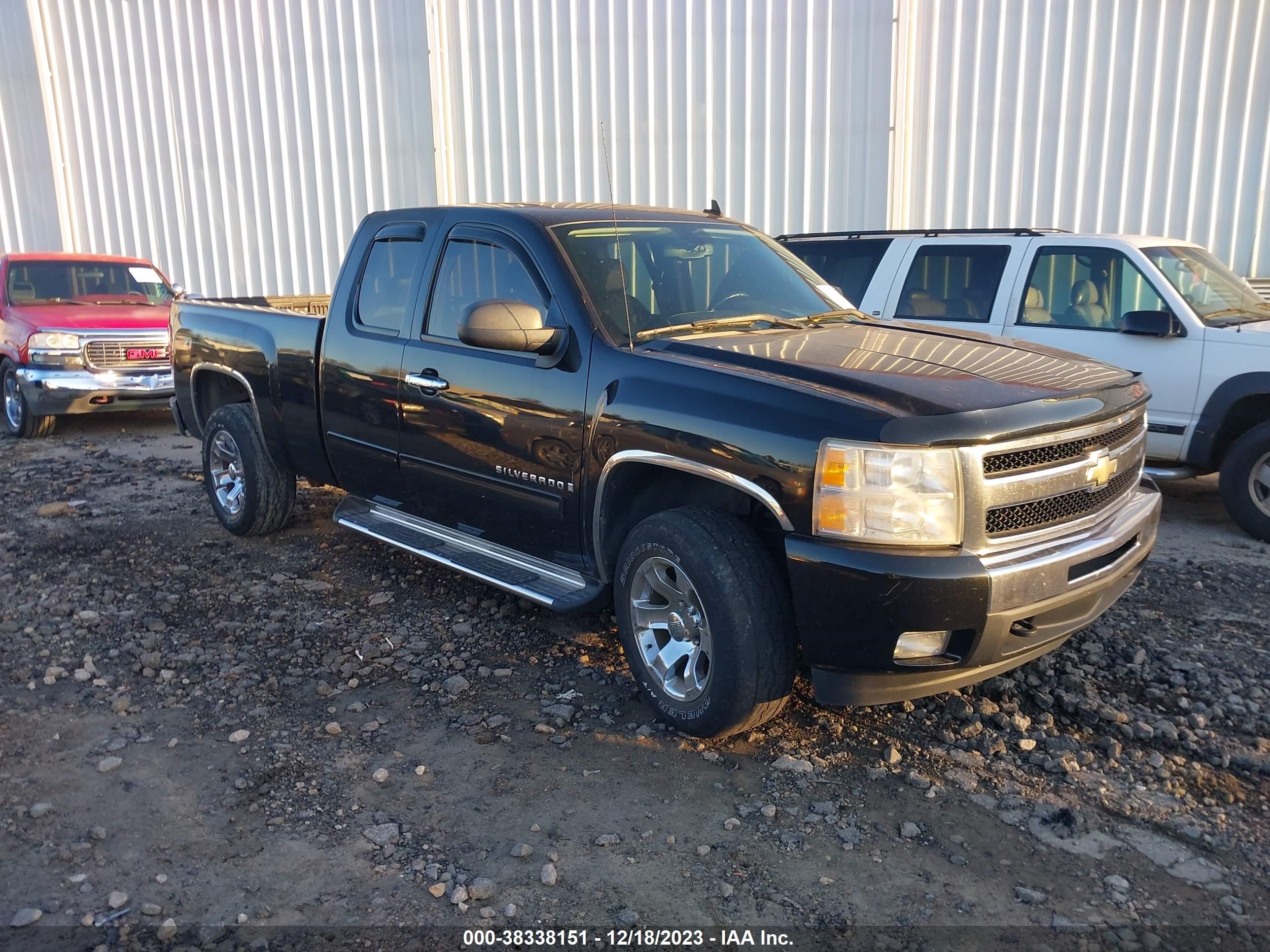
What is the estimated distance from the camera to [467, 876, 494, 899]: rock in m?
2.83

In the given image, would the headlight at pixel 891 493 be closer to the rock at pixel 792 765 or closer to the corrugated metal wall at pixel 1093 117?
the rock at pixel 792 765

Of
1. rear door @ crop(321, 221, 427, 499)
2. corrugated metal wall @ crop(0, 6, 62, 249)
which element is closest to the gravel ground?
rear door @ crop(321, 221, 427, 499)

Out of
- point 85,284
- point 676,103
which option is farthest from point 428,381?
point 676,103

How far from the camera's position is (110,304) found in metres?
10.5

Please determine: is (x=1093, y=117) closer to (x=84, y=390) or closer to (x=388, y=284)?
(x=388, y=284)

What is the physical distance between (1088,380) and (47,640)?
15.1 ft

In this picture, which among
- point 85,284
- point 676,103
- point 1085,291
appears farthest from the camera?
point 676,103

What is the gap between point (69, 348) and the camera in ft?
31.4

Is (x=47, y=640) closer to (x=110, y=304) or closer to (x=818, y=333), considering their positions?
(x=818, y=333)

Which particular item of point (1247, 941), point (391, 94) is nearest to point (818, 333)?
point (1247, 941)

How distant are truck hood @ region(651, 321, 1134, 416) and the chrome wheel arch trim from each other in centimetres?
38

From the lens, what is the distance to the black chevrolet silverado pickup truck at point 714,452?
311 cm

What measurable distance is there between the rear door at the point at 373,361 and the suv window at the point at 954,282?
378 centimetres

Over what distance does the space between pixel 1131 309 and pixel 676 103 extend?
22.8 ft
